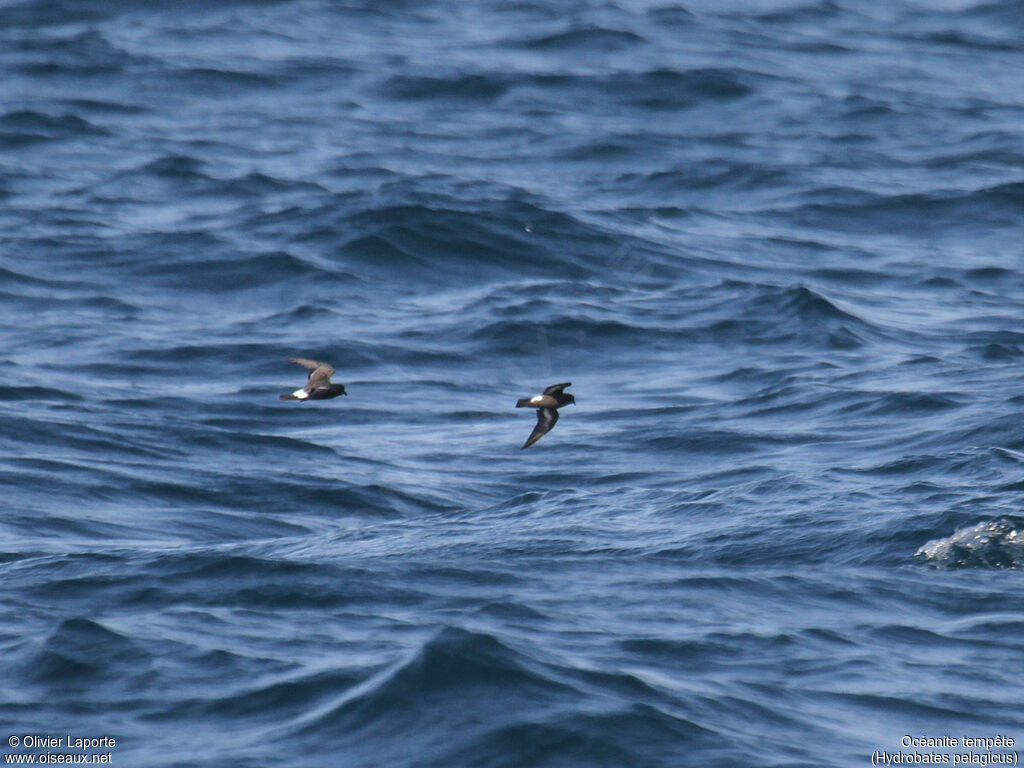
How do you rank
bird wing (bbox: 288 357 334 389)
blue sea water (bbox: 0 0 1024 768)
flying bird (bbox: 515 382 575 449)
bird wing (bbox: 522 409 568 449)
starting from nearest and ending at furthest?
blue sea water (bbox: 0 0 1024 768)
flying bird (bbox: 515 382 575 449)
bird wing (bbox: 522 409 568 449)
bird wing (bbox: 288 357 334 389)

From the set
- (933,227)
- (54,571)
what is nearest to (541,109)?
(933,227)

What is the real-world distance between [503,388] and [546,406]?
6.10 meters

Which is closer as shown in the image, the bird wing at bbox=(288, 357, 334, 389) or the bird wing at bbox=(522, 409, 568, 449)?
the bird wing at bbox=(522, 409, 568, 449)

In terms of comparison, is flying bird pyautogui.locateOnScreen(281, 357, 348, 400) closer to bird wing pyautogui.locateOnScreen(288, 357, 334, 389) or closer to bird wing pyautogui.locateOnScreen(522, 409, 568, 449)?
bird wing pyautogui.locateOnScreen(288, 357, 334, 389)

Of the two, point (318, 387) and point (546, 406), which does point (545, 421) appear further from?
point (318, 387)

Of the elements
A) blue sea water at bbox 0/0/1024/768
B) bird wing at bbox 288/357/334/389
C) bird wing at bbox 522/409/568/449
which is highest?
bird wing at bbox 288/357/334/389

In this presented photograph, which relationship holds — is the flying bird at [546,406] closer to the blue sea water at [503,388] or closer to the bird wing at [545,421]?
the bird wing at [545,421]

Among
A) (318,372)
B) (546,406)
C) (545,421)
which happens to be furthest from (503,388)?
(546,406)

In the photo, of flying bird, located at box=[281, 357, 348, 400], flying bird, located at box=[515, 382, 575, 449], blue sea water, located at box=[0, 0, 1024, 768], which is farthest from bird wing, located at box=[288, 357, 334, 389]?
flying bird, located at box=[515, 382, 575, 449]

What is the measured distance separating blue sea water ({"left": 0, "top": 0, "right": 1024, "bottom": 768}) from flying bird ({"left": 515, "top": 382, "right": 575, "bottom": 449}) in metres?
1.07

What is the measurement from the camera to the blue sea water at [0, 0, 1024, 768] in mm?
10078

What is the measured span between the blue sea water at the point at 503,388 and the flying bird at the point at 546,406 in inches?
42.2

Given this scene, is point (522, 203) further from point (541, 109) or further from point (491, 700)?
point (491, 700)

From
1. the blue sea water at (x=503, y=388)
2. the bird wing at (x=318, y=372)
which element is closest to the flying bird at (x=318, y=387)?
the bird wing at (x=318, y=372)
